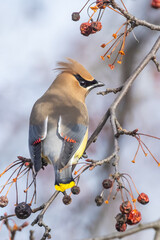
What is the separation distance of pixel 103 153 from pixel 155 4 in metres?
1.84

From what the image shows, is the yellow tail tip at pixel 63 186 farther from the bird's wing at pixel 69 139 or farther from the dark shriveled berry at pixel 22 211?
the dark shriveled berry at pixel 22 211

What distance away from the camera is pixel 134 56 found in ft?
17.6

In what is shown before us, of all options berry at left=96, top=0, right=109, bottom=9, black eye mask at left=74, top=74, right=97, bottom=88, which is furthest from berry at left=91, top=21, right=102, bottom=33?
black eye mask at left=74, top=74, right=97, bottom=88

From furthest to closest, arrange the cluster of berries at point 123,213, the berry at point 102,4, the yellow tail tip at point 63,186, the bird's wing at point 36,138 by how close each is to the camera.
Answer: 1. the bird's wing at point 36,138
2. the yellow tail tip at point 63,186
3. the berry at point 102,4
4. the cluster of berries at point 123,213

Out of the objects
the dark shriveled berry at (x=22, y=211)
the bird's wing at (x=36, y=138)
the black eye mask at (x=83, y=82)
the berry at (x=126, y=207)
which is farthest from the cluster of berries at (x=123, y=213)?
the black eye mask at (x=83, y=82)

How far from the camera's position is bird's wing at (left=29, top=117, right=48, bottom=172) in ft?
10.7

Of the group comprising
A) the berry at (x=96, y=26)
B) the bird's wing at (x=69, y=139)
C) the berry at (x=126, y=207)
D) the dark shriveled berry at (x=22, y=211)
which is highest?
the berry at (x=96, y=26)

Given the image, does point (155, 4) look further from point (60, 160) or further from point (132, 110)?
point (132, 110)

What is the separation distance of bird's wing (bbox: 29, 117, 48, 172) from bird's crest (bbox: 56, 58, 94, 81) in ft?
2.21

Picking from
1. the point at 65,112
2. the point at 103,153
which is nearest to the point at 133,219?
the point at 65,112

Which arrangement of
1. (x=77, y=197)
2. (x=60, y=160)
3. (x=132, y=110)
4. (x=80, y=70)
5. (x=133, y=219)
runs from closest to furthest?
1. (x=133, y=219)
2. (x=60, y=160)
3. (x=80, y=70)
4. (x=132, y=110)
5. (x=77, y=197)

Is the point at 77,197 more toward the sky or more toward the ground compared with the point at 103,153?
more toward the ground

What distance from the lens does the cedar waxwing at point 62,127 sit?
331 centimetres

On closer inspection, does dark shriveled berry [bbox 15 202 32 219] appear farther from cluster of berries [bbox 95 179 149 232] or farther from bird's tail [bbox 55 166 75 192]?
cluster of berries [bbox 95 179 149 232]
